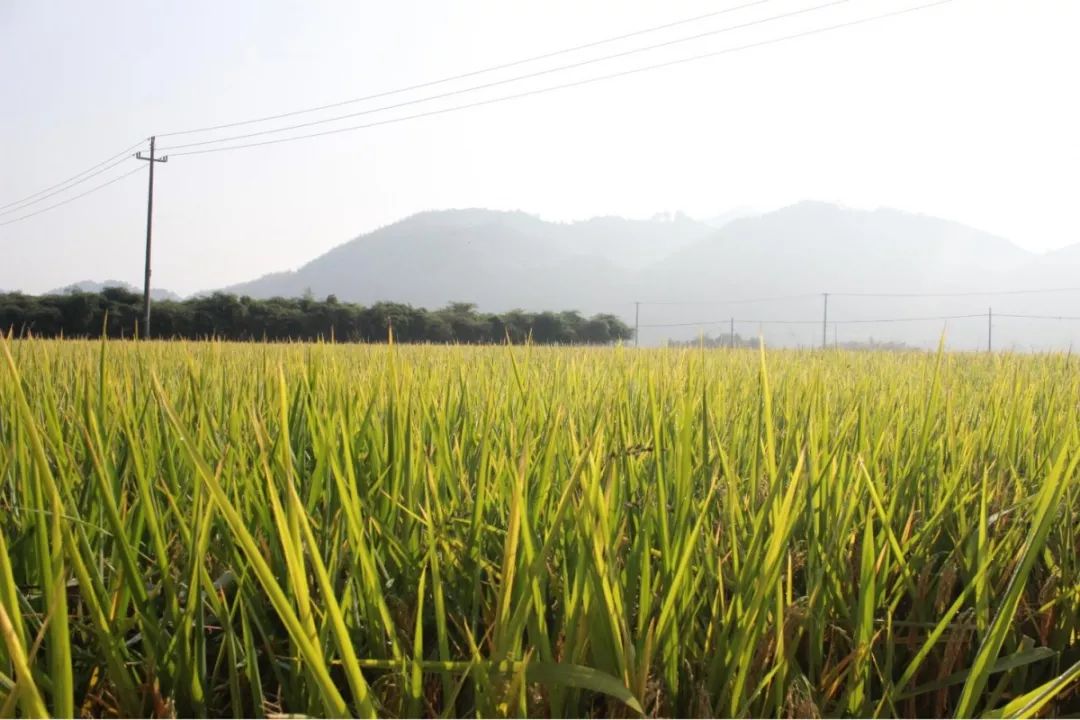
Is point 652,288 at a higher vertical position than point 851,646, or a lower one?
higher

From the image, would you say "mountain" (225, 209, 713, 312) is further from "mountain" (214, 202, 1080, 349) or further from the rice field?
the rice field

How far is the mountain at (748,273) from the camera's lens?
136 meters

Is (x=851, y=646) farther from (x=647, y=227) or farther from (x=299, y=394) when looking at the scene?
(x=647, y=227)

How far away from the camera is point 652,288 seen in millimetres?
143750

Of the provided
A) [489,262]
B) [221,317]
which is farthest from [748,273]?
[221,317]

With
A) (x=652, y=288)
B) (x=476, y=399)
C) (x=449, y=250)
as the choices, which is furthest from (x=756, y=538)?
(x=449, y=250)

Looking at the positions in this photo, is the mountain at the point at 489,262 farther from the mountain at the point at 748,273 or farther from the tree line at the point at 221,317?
the tree line at the point at 221,317

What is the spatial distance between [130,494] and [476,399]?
878mm

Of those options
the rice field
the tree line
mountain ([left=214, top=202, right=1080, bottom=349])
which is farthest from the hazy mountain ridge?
the rice field

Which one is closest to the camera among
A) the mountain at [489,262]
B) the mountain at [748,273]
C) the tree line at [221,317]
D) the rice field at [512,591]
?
the rice field at [512,591]

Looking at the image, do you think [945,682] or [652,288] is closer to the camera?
[945,682]

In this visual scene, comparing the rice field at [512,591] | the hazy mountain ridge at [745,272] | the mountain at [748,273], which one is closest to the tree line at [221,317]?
the rice field at [512,591]

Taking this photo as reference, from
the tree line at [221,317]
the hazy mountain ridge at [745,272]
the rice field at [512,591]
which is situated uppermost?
the hazy mountain ridge at [745,272]

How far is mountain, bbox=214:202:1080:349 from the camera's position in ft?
448
